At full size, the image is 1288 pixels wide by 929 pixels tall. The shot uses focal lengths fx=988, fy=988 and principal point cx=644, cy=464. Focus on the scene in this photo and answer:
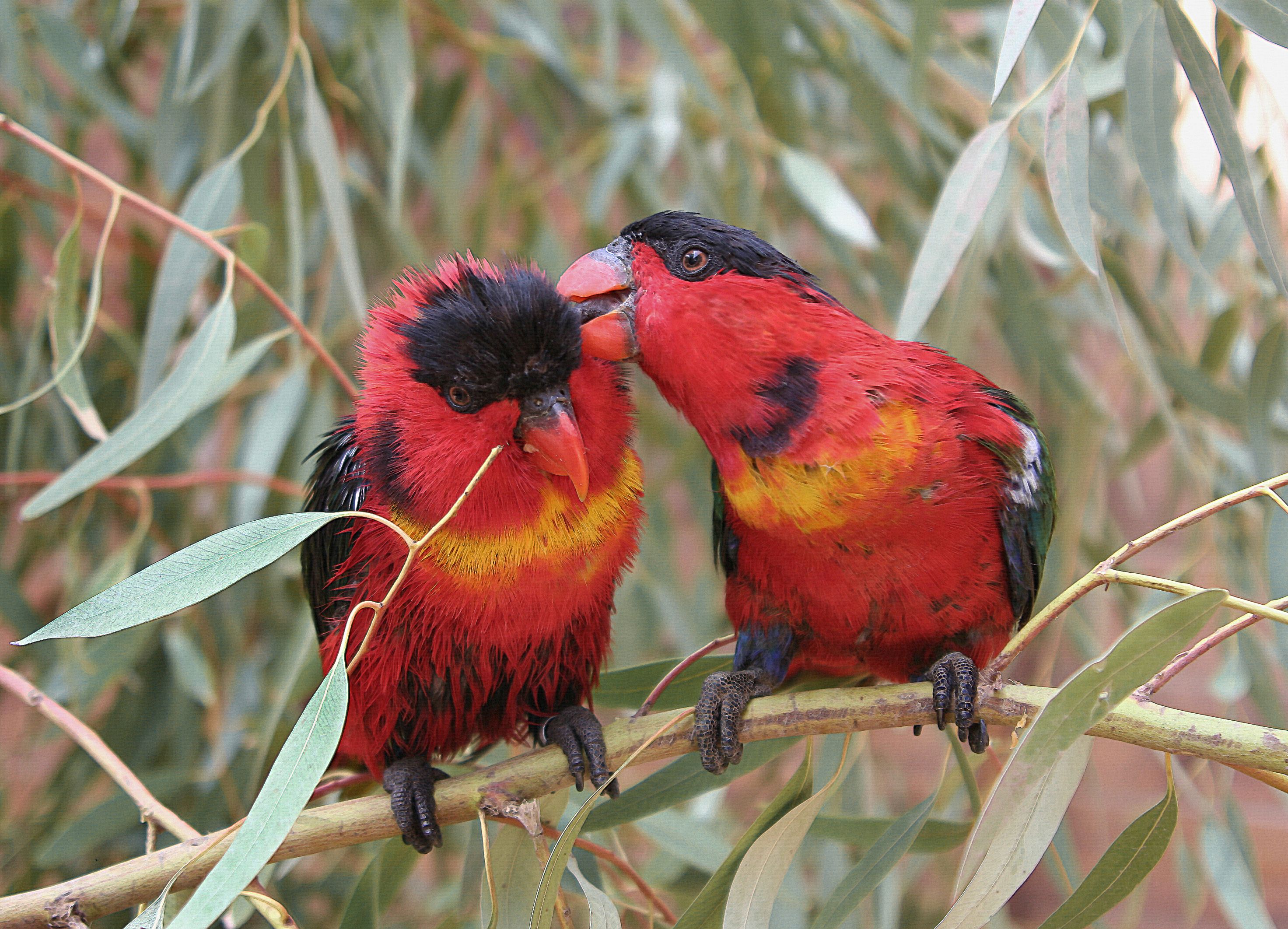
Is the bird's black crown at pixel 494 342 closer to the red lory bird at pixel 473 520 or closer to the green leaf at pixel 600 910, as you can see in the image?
the red lory bird at pixel 473 520

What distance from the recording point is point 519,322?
85cm

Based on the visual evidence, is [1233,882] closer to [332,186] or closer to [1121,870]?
[1121,870]

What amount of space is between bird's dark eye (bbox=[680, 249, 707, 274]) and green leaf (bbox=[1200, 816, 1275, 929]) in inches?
43.1

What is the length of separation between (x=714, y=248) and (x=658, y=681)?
486 millimetres

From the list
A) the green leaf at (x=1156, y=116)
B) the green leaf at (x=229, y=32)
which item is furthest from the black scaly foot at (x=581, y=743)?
the green leaf at (x=229, y=32)

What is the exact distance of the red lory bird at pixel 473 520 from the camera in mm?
867

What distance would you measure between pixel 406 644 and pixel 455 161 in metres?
1.24

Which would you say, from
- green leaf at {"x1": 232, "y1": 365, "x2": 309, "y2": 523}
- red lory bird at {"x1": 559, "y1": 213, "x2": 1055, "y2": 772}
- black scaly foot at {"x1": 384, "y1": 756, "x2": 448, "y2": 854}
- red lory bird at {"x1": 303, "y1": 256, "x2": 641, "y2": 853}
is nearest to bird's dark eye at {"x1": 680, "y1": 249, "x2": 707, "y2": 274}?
red lory bird at {"x1": 559, "y1": 213, "x2": 1055, "y2": 772}

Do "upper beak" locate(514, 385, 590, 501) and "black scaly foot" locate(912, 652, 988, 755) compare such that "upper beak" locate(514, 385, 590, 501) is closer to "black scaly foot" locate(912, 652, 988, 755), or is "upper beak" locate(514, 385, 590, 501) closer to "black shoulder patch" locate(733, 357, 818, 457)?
"black shoulder patch" locate(733, 357, 818, 457)

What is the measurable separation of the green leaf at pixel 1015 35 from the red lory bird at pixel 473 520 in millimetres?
398

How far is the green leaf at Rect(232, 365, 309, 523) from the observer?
139 cm

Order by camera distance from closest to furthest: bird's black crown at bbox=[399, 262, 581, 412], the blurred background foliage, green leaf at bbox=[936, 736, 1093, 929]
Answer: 1. green leaf at bbox=[936, 736, 1093, 929]
2. bird's black crown at bbox=[399, 262, 581, 412]
3. the blurred background foliage

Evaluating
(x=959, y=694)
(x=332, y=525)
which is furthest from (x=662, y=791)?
(x=332, y=525)

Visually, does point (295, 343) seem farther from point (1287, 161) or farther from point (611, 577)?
point (1287, 161)
